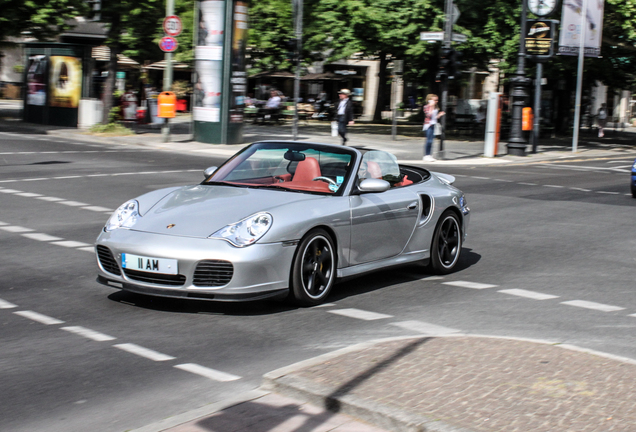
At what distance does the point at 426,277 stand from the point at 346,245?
158 centimetres

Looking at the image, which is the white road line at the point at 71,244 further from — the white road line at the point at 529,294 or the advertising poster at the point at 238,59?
the advertising poster at the point at 238,59

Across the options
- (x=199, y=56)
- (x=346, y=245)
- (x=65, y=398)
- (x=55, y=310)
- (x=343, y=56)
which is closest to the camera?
(x=65, y=398)

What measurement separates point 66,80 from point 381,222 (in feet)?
86.8

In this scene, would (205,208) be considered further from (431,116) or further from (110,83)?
(110,83)

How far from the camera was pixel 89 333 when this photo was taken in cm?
570

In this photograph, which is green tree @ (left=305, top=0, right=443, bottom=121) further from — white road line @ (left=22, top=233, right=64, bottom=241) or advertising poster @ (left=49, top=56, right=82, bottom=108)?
white road line @ (left=22, top=233, right=64, bottom=241)

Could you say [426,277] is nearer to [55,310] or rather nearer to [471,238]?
[471,238]

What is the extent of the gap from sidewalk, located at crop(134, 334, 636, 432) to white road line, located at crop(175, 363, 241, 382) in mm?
377

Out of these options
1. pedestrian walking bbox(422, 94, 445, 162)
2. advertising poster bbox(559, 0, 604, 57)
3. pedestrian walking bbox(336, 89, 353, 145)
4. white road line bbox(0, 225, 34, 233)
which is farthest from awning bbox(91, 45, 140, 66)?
white road line bbox(0, 225, 34, 233)

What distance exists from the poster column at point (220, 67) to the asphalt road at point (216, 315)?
13.7m

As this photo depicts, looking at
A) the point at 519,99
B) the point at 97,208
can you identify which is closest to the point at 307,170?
the point at 97,208

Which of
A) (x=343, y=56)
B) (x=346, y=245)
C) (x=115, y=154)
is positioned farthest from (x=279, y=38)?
(x=346, y=245)

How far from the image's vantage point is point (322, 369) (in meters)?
4.64

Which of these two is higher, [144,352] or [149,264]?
[149,264]
